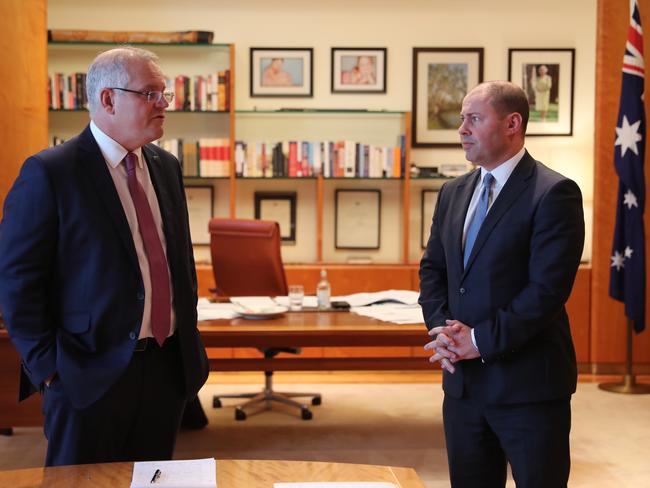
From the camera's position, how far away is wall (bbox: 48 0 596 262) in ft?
22.4

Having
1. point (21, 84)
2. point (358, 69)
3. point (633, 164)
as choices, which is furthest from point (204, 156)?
point (633, 164)

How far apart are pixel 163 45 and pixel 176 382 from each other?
472 centimetres

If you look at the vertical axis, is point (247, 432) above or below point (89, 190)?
below

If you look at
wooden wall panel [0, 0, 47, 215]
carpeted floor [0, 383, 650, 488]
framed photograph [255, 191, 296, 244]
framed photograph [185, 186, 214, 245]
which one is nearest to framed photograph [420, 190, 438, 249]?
framed photograph [255, 191, 296, 244]

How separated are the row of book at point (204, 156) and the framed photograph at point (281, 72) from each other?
58 centimetres

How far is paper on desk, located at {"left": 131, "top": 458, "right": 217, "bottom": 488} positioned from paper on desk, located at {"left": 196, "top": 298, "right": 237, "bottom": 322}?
7.66 feet

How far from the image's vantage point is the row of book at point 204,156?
21.8 ft

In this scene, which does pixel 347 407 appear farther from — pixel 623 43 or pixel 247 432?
pixel 623 43

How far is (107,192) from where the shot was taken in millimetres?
2316

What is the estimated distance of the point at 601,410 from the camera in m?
5.38

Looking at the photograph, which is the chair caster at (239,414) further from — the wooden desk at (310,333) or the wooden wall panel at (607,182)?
the wooden wall panel at (607,182)

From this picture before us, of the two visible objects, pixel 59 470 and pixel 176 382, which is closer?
pixel 59 470

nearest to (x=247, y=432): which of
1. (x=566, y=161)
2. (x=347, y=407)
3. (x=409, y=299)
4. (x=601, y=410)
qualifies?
(x=347, y=407)

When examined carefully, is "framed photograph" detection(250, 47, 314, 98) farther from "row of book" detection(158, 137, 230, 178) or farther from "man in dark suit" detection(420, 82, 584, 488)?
"man in dark suit" detection(420, 82, 584, 488)
